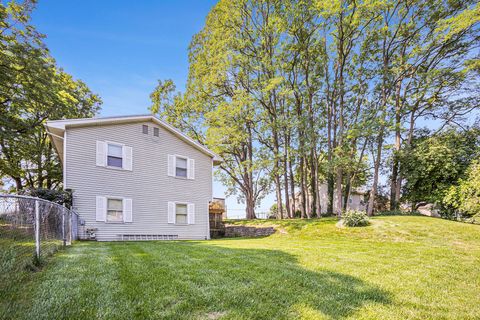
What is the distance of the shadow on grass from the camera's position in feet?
7.95

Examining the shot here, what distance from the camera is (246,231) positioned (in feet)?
53.6

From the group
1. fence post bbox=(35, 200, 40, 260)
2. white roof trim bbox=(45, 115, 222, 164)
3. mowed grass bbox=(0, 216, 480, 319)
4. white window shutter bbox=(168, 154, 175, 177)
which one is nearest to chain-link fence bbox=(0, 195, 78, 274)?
fence post bbox=(35, 200, 40, 260)

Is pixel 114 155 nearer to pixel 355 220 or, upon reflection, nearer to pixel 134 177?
pixel 134 177

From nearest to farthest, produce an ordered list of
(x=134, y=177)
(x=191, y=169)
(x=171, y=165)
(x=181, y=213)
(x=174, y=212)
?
Result: 1. (x=134, y=177)
2. (x=174, y=212)
3. (x=171, y=165)
4. (x=181, y=213)
5. (x=191, y=169)

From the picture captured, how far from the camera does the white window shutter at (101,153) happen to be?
36.1 ft

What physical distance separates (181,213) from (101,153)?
5037mm

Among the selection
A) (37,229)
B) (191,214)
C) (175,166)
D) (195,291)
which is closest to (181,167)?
(175,166)

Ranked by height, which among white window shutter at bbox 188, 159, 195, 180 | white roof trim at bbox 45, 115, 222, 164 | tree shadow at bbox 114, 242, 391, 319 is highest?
white roof trim at bbox 45, 115, 222, 164

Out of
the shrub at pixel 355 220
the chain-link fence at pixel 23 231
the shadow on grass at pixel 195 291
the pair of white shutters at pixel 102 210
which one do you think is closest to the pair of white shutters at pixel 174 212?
the pair of white shutters at pixel 102 210

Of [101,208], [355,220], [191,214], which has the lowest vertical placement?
[355,220]

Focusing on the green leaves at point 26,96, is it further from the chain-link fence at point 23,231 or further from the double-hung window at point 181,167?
the chain-link fence at point 23,231

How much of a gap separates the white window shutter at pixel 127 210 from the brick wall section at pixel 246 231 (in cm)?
762

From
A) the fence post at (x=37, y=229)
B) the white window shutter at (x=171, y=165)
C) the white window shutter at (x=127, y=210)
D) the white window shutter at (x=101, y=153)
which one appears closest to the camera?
the fence post at (x=37, y=229)

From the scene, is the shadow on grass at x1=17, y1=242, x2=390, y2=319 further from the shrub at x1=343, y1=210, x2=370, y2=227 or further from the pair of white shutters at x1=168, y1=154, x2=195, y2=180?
the pair of white shutters at x1=168, y1=154, x2=195, y2=180
